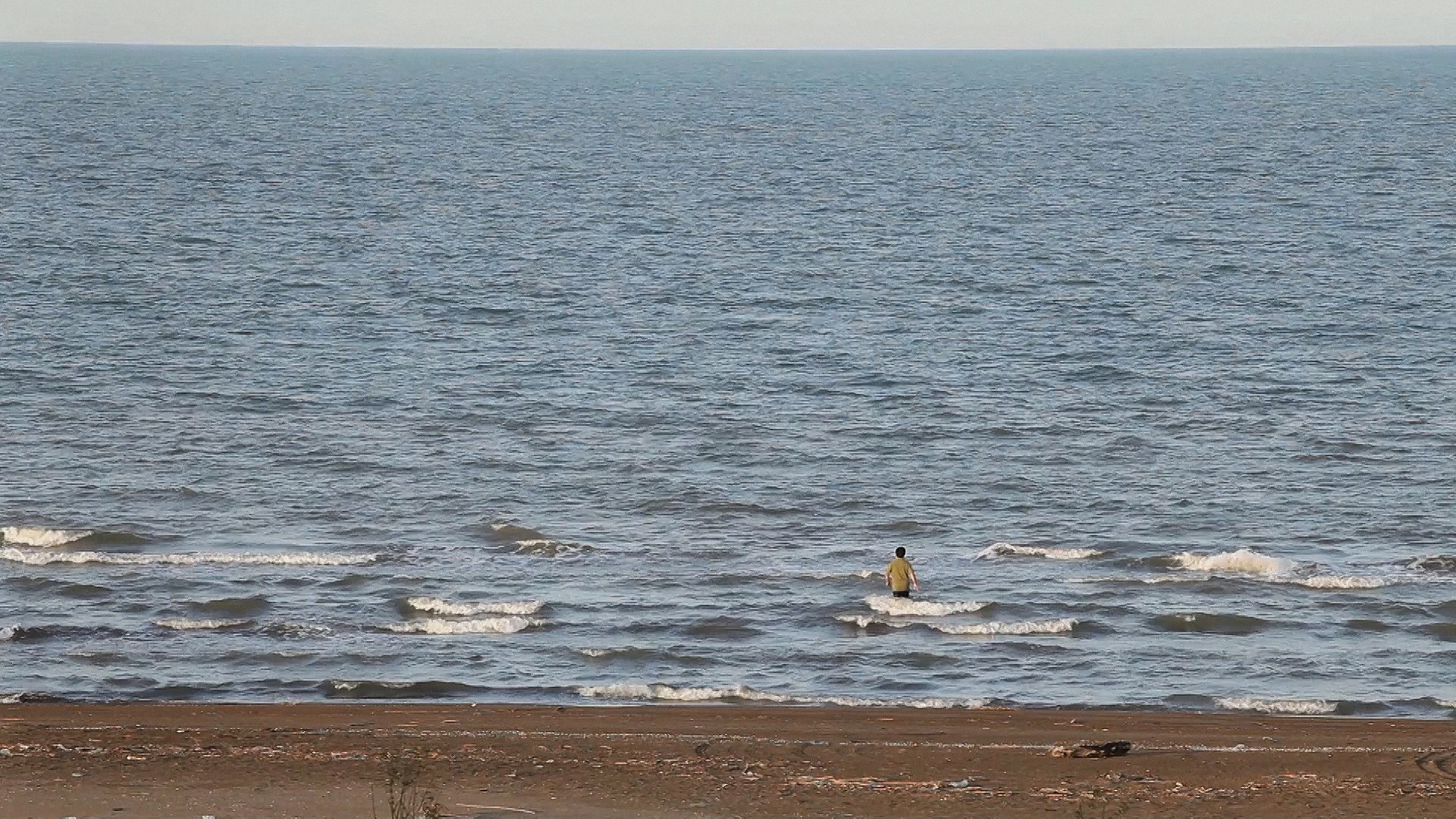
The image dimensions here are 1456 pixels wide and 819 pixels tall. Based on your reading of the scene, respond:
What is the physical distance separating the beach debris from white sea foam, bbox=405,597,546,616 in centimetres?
1026

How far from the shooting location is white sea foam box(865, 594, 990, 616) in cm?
2619

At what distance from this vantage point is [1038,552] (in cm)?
2962

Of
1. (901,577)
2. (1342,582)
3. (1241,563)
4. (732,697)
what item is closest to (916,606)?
(901,577)

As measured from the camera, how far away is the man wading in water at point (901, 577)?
87.0 ft

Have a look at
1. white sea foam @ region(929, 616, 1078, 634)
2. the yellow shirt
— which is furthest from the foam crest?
the yellow shirt

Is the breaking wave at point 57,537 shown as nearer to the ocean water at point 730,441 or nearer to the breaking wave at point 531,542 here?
the ocean water at point 730,441

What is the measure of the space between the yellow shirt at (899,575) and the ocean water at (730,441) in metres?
0.43

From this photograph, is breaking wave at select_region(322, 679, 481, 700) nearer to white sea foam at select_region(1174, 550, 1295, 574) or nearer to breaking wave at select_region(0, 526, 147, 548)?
breaking wave at select_region(0, 526, 147, 548)

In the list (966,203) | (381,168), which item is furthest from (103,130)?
(966,203)

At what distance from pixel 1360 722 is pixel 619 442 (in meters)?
19.4

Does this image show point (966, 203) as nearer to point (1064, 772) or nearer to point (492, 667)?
point (492, 667)

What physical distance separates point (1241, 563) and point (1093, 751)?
1119cm

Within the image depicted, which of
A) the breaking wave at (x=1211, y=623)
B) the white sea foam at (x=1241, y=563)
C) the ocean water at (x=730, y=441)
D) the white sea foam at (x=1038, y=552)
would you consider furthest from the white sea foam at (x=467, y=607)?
the white sea foam at (x=1241, y=563)

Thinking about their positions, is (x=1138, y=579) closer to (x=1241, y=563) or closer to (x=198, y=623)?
(x=1241, y=563)
